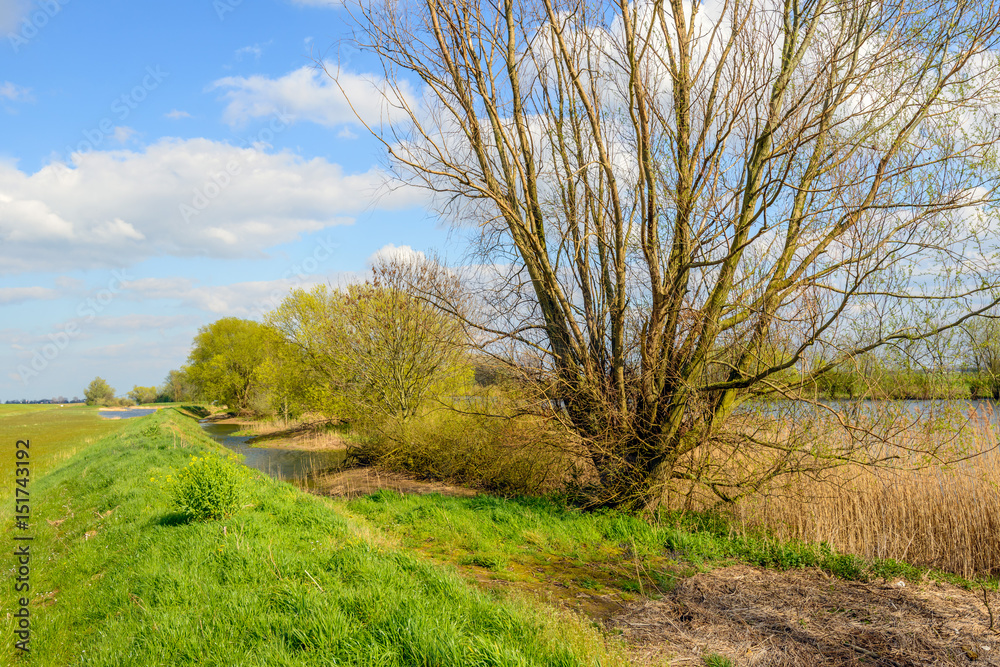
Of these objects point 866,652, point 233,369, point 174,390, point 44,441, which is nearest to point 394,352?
point 866,652

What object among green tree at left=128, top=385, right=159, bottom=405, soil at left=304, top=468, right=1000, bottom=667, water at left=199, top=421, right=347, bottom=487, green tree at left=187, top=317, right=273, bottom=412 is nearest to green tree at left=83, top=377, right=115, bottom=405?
green tree at left=128, top=385, right=159, bottom=405

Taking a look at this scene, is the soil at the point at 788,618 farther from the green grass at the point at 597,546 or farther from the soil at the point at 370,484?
the soil at the point at 370,484

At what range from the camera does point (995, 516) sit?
692cm

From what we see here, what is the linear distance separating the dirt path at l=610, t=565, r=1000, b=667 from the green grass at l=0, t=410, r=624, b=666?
79cm

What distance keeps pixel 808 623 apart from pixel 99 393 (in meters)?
87.6

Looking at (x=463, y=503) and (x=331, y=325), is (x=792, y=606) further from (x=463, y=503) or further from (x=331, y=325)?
(x=331, y=325)

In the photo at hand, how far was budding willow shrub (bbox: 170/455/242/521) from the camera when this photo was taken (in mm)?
6953

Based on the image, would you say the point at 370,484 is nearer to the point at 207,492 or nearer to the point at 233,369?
the point at 207,492

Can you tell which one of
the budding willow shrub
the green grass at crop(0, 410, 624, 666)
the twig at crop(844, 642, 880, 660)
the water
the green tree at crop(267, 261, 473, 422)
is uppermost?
the green tree at crop(267, 261, 473, 422)

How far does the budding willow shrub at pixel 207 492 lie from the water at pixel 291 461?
7699mm

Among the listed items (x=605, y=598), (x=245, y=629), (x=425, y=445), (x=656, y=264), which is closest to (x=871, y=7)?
(x=656, y=264)

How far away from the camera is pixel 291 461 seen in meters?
21.5

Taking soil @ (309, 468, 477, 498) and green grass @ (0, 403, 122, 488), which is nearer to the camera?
soil @ (309, 468, 477, 498)

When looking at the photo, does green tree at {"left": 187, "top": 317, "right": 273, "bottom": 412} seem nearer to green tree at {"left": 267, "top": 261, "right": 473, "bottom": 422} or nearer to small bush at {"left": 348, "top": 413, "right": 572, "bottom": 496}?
green tree at {"left": 267, "top": 261, "right": 473, "bottom": 422}
